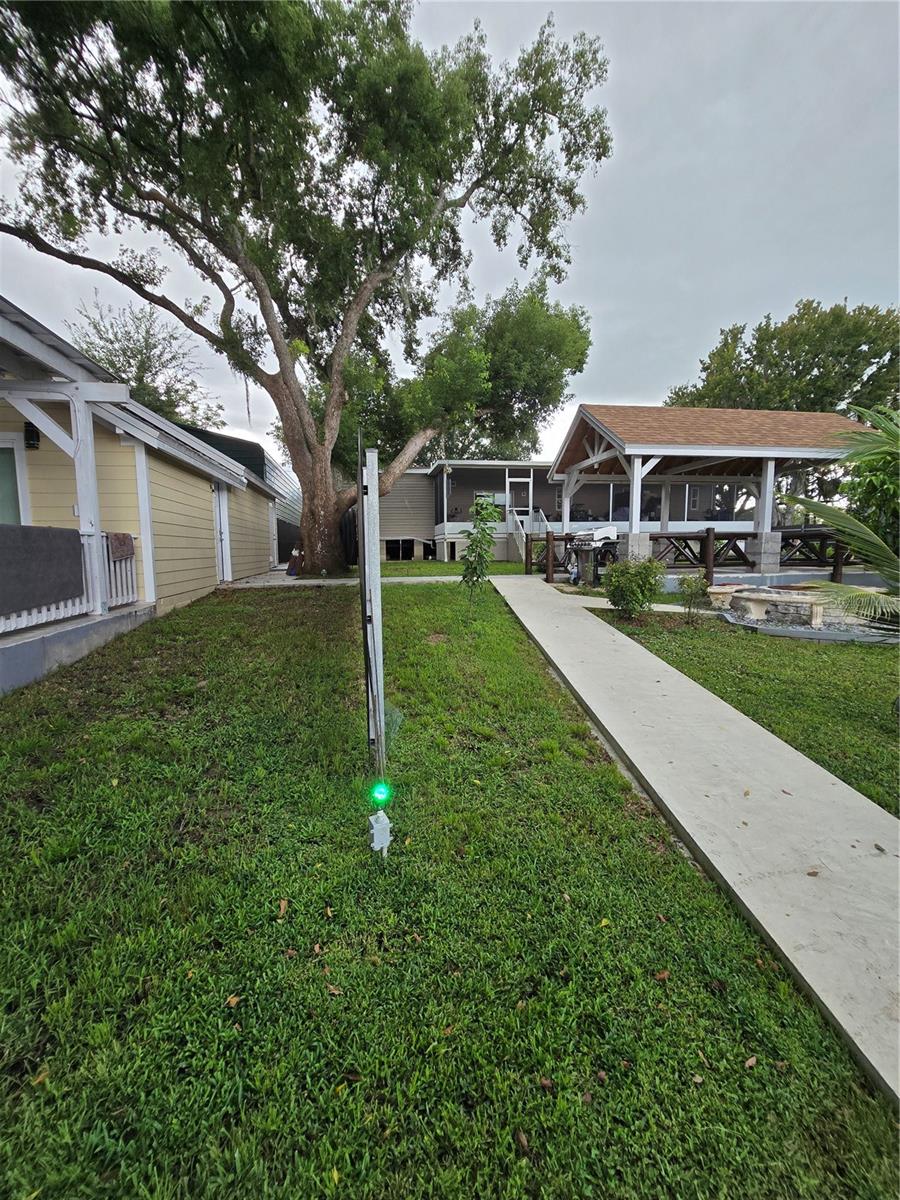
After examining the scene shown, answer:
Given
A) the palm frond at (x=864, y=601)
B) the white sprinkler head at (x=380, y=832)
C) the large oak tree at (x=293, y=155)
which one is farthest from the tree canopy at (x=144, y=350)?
the palm frond at (x=864, y=601)

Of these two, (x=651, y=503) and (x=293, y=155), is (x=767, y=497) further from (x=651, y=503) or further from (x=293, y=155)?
(x=293, y=155)

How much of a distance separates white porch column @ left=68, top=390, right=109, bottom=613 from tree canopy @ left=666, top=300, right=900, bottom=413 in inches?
1089

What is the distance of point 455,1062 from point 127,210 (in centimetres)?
1386

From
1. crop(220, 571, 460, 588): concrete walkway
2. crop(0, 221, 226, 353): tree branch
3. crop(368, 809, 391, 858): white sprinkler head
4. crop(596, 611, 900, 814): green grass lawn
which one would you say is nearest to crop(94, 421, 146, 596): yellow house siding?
crop(220, 571, 460, 588): concrete walkway

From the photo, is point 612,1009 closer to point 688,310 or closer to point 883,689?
point 883,689

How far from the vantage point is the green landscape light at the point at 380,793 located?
242 cm

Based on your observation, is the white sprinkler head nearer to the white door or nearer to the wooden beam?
the wooden beam

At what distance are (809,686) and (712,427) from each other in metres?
9.35

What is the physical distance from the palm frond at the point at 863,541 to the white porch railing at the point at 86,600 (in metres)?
5.95

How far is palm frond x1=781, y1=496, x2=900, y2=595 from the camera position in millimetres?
2881

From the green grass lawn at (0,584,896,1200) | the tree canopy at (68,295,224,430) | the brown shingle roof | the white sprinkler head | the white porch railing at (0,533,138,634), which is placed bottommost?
the green grass lawn at (0,584,896,1200)

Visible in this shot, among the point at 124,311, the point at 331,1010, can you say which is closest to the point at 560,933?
the point at 331,1010

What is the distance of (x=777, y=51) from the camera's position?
592 centimetres

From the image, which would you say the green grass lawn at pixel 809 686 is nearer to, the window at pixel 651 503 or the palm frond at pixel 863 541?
the palm frond at pixel 863 541
